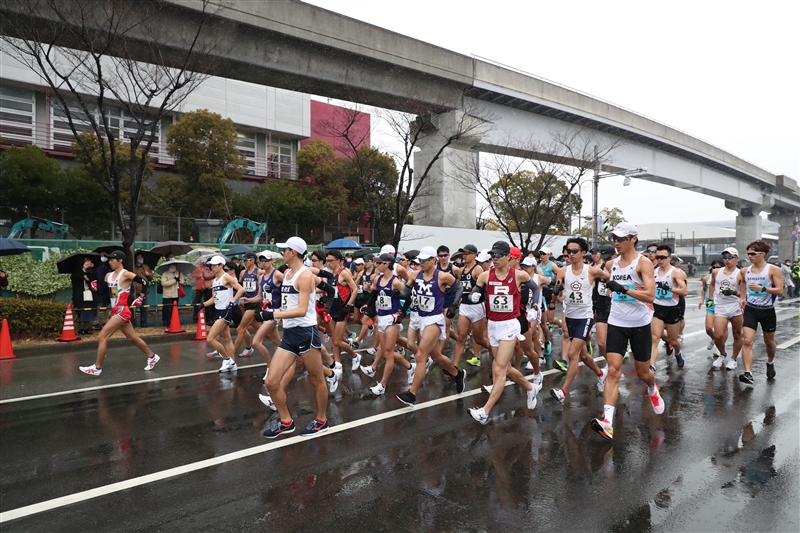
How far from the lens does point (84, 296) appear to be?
1270 cm

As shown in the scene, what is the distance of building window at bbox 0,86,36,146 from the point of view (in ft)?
93.5

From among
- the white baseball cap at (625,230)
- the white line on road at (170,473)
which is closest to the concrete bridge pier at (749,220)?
the white baseball cap at (625,230)

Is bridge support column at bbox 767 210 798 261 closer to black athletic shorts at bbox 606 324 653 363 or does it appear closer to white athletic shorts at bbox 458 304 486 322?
white athletic shorts at bbox 458 304 486 322

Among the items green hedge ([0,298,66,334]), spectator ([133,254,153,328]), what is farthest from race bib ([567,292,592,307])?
spectator ([133,254,153,328])

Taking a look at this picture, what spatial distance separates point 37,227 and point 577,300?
22008 millimetres

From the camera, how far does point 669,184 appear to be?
40.1 meters

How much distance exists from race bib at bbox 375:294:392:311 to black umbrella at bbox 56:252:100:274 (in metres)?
9.13

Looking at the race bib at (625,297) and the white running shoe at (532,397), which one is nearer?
the race bib at (625,297)

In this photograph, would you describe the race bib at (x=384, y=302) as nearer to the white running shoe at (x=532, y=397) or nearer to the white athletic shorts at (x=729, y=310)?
the white running shoe at (x=532, y=397)

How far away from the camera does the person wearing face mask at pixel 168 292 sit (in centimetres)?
1437

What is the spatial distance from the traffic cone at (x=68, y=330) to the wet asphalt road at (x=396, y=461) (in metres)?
3.68

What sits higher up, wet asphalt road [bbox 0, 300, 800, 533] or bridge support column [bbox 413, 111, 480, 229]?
bridge support column [bbox 413, 111, 480, 229]

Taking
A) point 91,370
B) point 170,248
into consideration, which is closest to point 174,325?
point 170,248

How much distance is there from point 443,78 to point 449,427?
67.2 ft
